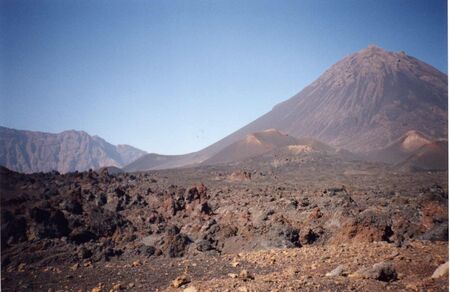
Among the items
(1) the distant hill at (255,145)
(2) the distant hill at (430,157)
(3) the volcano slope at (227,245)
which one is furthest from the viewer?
(1) the distant hill at (255,145)

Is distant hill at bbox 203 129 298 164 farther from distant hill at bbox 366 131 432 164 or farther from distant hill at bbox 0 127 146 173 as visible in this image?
distant hill at bbox 0 127 146 173

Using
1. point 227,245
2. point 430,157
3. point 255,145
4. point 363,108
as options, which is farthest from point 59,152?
point 227,245

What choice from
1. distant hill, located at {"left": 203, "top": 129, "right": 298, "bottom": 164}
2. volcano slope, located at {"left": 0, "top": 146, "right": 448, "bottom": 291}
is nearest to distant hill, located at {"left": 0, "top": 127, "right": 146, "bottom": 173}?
distant hill, located at {"left": 203, "top": 129, "right": 298, "bottom": 164}

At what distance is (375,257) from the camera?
560cm

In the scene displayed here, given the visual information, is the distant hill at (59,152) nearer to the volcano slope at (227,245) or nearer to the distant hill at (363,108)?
the distant hill at (363,108)

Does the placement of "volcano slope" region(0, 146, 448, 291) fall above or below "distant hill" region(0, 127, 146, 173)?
below

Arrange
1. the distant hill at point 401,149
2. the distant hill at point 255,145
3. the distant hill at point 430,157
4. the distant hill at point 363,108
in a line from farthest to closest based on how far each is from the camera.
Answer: the distant hill at point 363,108
the distant hill at point 401,149
the distant hill at point 255,145
the distant hill at point 430,157

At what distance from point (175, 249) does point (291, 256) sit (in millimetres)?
3292

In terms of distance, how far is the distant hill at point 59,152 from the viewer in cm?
10488

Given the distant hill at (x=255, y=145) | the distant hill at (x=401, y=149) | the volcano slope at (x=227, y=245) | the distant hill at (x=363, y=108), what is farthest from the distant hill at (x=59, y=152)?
the volcano slope at (x=227, y=245)

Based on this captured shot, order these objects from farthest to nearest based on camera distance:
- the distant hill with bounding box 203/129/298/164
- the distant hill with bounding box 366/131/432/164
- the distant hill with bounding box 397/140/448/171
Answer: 1. the distant hill with bounding box 366/131/432/164
2. the distant hill with bounding box 203/129/298/164
3. the distant hill with bounding box 397/140/448/171

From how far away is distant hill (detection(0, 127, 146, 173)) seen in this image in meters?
105

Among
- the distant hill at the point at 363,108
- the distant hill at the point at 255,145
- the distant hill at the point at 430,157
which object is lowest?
the distant hill at the point at 430,157

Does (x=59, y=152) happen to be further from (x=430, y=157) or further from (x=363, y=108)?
(x=430, y=157)
